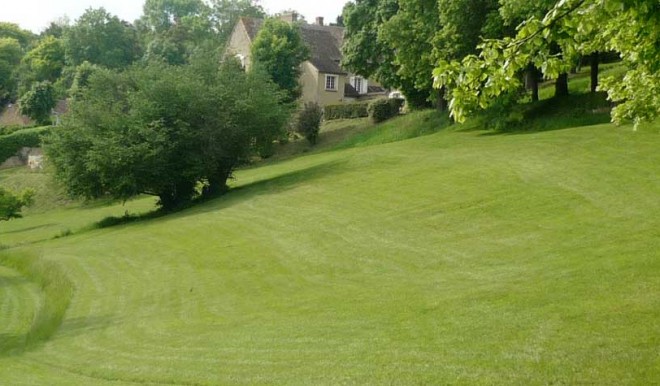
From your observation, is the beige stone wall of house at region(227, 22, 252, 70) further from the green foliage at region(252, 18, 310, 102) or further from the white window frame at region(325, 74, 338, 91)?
the white window frame at region(325, 74, 338, 91)

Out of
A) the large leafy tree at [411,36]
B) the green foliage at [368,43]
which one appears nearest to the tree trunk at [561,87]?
the large leafy tree at [411,36]

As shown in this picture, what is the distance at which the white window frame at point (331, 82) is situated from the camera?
73.6m

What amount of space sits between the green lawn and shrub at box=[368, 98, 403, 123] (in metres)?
19.0

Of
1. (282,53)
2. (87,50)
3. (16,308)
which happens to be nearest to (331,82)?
(282,53)

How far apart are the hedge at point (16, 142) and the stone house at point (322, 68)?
66.9 feet

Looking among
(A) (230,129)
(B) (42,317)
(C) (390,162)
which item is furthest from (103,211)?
(B) (42,317)

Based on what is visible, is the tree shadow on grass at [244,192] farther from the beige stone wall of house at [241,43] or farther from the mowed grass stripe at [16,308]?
the beige stone wall of house at [241,43]

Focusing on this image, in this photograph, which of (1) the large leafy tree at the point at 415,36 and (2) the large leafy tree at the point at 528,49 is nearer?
(2) the large leafy tree at the point at 528,49

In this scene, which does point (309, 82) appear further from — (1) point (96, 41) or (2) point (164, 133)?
(1) point (96, 41)

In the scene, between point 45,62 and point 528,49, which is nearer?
point 528,49

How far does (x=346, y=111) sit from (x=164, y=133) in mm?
25842

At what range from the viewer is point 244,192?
40.3 m

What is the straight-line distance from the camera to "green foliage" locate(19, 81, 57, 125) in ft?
274

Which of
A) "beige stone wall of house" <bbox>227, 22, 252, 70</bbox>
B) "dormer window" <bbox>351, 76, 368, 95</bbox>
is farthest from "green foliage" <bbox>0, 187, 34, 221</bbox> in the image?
"dormer window" <bbox>351, 76, 368, 95</bbox>
